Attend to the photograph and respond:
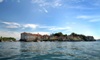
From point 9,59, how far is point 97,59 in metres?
15.4

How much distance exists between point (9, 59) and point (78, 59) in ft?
39.6

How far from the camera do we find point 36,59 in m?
28.2

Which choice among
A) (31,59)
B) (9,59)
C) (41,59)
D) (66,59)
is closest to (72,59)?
(66,59)

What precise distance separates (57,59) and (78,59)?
370 centimetres

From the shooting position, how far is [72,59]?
28.6m

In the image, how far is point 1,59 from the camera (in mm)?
28156

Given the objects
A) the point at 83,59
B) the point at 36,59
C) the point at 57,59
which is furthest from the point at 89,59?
the point at 36,59

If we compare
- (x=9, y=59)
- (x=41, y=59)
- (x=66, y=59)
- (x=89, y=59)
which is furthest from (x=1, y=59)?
(x=89, y=59)

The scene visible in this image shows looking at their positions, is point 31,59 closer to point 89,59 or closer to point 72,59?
point 72,59

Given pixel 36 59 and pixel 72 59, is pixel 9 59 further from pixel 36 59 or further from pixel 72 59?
pixel 72 59

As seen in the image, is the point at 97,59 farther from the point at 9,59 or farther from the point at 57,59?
the point at 9,59

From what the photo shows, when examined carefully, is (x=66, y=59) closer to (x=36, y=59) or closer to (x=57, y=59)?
(x=57, y=59)

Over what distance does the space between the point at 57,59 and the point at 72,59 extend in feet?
8.66

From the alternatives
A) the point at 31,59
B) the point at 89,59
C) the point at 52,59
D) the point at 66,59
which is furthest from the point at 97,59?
the point at 31,59
